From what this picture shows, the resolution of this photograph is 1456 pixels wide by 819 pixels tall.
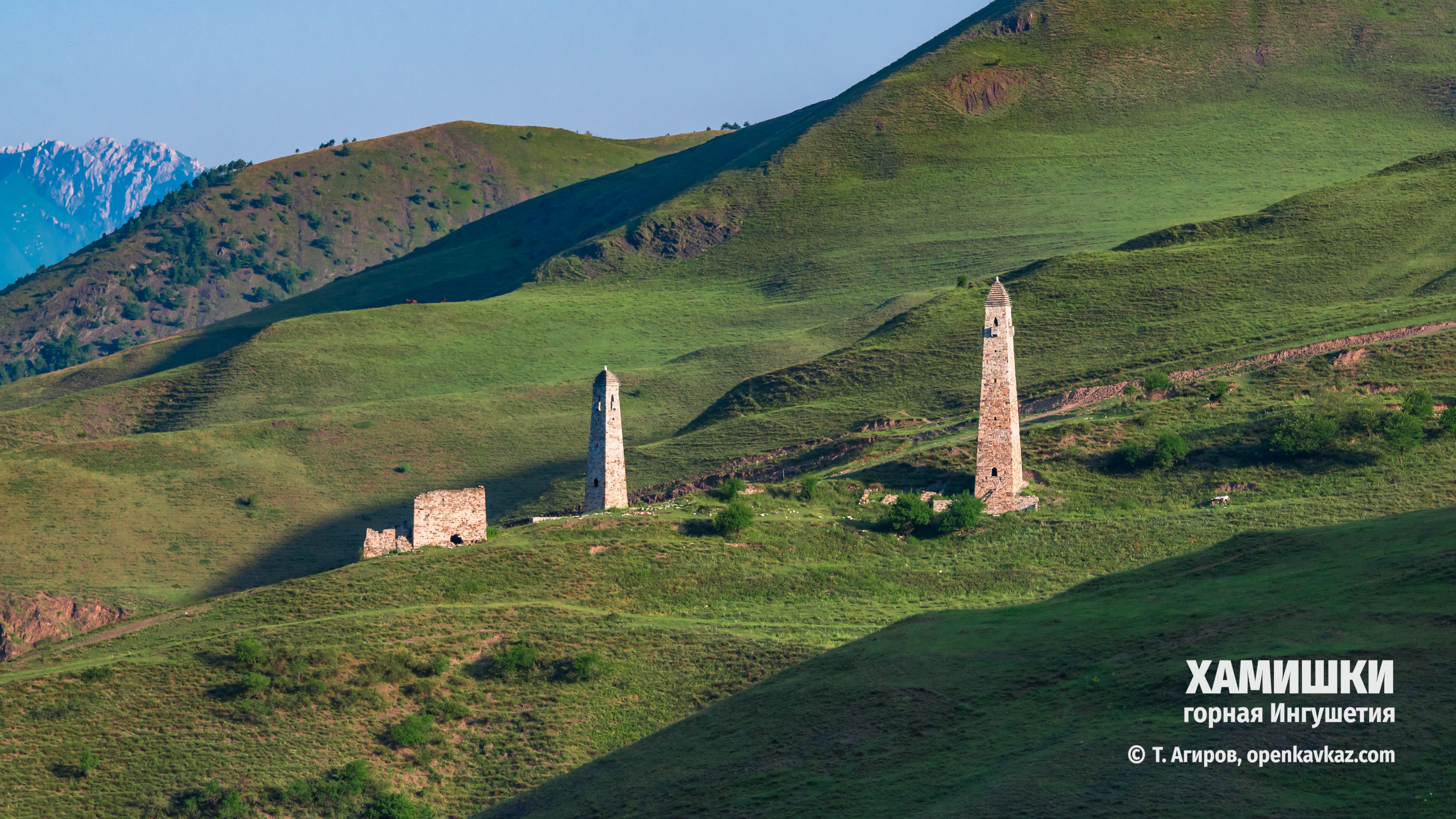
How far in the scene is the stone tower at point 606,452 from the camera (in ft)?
179

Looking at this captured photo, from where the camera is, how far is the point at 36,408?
387ft

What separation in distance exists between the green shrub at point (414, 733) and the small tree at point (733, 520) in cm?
1501

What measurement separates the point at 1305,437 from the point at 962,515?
1414cm

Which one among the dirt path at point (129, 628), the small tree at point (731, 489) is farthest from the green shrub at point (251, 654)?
the small tree at point (731, 489)

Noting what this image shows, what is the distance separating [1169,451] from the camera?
59.2 m

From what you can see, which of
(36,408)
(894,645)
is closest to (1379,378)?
(894,645)

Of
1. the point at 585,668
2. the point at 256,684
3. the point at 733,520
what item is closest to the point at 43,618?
the point at 256,684

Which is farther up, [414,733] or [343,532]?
[343,532]

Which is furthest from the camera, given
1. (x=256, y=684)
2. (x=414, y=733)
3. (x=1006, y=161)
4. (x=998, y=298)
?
(x=1006, y=161)

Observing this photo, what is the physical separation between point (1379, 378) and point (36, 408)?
97.4 m

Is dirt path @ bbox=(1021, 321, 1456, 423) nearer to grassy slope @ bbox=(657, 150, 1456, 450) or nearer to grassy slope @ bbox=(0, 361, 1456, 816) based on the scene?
grassy slope @ bbox=(657, 150, 1456, 450)

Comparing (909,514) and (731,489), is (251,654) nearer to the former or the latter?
(731,489)

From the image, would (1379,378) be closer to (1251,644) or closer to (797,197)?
(1251,644)

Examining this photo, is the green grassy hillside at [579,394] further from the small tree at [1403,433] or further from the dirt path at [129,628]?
the dirt path at [129,628]
